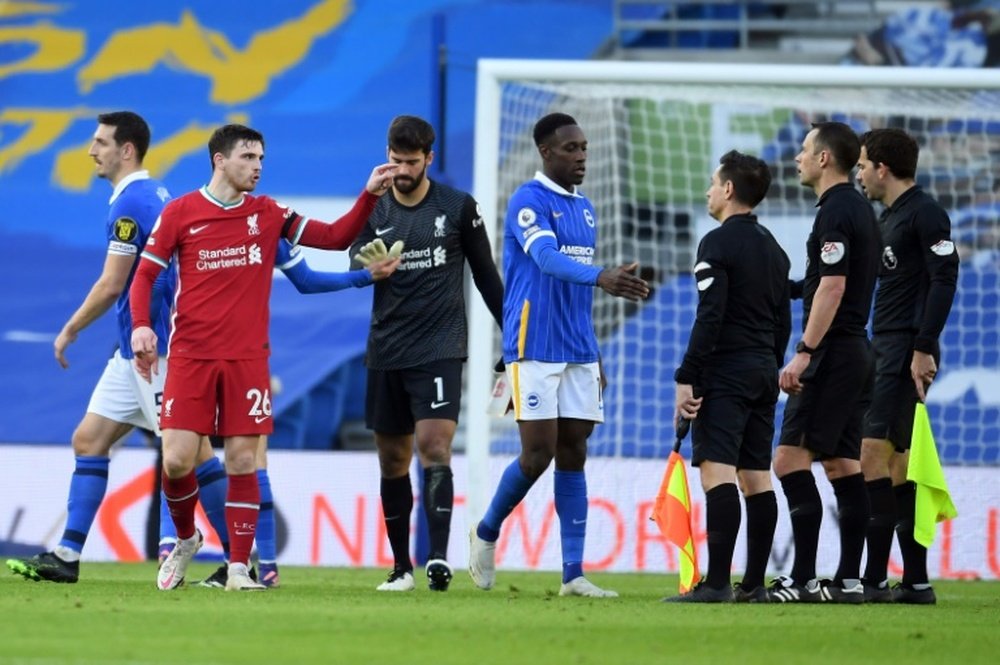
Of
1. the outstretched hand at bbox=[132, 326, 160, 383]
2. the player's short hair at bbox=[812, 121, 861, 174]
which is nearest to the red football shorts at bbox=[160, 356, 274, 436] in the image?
the outstretched hand at bbox=[132, 326, 160, 383]

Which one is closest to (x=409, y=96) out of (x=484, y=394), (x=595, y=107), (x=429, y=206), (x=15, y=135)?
(x=15, y=135)

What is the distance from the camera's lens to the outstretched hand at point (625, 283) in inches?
270

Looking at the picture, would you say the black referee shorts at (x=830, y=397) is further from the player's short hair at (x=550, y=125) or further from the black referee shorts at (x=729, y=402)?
the player's short hair at (x=550, y=125)

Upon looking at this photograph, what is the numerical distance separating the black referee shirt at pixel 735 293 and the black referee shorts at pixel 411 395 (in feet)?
3.62

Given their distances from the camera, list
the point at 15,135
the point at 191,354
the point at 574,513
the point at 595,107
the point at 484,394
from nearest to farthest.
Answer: the point at 191,354 < the point at 574,513 < the point at 484,394 < the point at 595,107 < the point at 15,135

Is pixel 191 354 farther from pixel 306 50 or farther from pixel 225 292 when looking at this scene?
pixel 306 50

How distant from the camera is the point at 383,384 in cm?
771

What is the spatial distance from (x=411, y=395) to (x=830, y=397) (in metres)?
1.77

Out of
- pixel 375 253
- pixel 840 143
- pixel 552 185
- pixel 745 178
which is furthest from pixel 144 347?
pixel 840 143

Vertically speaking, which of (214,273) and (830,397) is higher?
(214,273)

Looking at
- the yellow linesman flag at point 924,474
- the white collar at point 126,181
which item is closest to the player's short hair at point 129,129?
the white collar at point 126,181

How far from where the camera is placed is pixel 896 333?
7770 mm

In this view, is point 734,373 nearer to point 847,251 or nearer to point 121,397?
point 847,251

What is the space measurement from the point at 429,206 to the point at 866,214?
186cm
